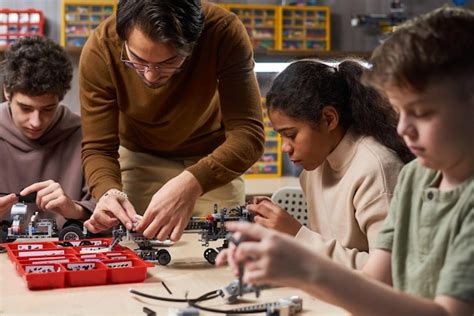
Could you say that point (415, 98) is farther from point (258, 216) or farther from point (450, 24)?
point (258, 216)

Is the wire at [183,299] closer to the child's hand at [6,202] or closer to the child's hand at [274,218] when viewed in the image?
the child's hand at [274,218]

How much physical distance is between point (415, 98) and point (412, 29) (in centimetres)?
13

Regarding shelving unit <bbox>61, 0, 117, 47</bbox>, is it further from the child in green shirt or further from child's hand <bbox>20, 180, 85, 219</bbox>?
the child in green shirt

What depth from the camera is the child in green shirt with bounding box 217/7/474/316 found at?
3.36ft

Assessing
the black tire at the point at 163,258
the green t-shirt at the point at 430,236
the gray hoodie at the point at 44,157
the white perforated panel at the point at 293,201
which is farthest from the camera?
the white perforated panel at the point at 293,201

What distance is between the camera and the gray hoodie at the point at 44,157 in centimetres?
263

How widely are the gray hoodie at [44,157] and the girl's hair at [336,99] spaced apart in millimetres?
989

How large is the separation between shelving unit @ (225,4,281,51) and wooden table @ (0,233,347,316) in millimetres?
2515

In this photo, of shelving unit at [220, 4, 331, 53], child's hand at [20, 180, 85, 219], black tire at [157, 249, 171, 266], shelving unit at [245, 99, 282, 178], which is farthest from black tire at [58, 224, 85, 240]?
shelving unit at [220, 4, 331, 53]

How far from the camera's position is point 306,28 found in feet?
14.1

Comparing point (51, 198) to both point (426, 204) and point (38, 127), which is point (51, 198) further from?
point (426, 204)

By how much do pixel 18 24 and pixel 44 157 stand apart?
1448mm

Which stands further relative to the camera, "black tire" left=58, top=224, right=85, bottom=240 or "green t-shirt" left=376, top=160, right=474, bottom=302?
"black tire" left=58, top=224, right=85, bottom=240

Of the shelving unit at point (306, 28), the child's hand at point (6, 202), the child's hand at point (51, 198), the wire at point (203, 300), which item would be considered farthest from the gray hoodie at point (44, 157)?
the shelving unit at point (306, 28)
